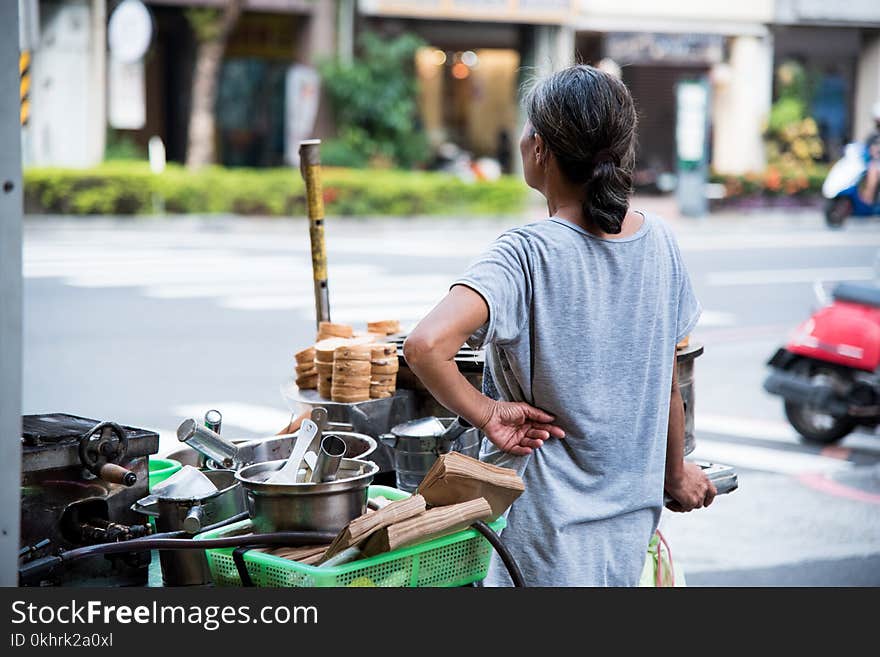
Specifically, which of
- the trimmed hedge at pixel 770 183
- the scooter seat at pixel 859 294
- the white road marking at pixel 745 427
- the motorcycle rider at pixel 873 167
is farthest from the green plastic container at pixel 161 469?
the trimmed hedge at pixel 770 183

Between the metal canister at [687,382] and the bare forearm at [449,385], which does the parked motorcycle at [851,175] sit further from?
the bare forearm at [449,385]

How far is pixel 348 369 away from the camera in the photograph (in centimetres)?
324

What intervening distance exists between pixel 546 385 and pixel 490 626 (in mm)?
515

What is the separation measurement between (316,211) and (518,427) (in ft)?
4.60

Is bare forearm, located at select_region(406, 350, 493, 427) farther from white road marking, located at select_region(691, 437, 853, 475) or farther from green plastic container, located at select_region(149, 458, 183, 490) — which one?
white road marking, located at select_region(691, 437, 853, 475)

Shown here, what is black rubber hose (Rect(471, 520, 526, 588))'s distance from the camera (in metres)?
2.34

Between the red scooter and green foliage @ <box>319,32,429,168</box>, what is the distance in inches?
666

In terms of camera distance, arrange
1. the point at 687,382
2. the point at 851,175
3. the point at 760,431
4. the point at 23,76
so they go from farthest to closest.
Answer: the point at 851,175, the point at 23,76, the point at 760,431, the point at 687,382

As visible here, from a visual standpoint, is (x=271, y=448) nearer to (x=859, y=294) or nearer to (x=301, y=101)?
(x=859, y=294)

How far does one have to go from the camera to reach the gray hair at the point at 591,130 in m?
2.28

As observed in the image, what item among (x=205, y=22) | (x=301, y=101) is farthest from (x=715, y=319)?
(x=205, y=22)

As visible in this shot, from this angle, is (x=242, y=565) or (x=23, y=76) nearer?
(x=242, y=565)

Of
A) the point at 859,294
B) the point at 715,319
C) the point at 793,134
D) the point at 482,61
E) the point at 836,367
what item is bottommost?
the point at 715,319

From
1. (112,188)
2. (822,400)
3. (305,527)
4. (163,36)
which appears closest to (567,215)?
(305,527)
